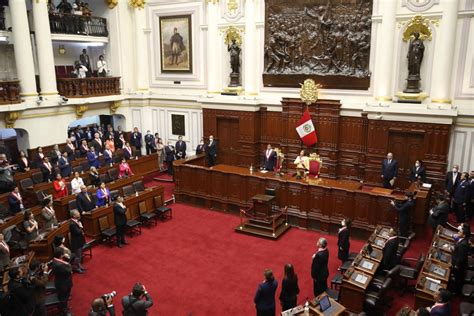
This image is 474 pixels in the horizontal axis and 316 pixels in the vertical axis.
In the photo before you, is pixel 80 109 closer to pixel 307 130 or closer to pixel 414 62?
pixel 307 130

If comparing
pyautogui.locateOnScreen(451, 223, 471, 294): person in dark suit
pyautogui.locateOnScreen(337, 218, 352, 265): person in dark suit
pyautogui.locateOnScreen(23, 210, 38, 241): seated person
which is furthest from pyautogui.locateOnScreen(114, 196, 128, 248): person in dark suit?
pyautogui.locateOnScreen(451, 223, 471, 294): person in dark suit

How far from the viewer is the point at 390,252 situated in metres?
7.82

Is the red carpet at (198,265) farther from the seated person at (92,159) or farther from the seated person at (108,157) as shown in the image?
the seated person at (108,157)

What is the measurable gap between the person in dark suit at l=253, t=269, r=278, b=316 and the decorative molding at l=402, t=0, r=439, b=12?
10.7 meters

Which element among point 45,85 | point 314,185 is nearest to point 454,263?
point 314,185

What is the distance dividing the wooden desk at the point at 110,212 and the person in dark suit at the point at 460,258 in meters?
8.09

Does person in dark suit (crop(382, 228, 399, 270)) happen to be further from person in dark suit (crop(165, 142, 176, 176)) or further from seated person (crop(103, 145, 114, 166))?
seated person (crop(103, 145, 114, 166))

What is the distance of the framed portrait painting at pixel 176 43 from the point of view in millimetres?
17594

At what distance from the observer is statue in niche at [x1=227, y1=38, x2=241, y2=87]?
1630cm

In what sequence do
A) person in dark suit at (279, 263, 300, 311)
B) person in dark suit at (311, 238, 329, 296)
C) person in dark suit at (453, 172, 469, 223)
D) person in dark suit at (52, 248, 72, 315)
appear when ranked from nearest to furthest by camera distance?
person in dark suit at (279, 263, 300, 311) → person in dark suit at (52, 248, 72, 315) → person in dark suit at (311, 238, 329, 296) → person in dark suit at (453, 172, 469, 223)

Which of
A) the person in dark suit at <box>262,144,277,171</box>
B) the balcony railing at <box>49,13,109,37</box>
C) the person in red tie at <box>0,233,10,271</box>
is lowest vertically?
the person in red tie at <box>0,233,10,271</box>

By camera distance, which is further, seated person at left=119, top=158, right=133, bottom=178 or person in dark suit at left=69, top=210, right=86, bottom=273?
seated person at left=119, top=158, right=133, bottom=178

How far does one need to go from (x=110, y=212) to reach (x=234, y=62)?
8343 millimetres

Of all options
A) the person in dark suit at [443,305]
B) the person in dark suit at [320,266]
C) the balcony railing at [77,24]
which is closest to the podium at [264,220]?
the person in dark suit at [320,266]
